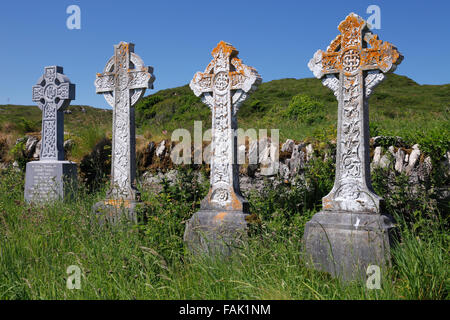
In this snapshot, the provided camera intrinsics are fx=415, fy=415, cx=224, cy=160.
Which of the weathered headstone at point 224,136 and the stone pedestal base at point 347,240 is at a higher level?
Result: the weathered headstone at point 224,136

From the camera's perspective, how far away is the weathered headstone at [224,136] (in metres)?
5.62

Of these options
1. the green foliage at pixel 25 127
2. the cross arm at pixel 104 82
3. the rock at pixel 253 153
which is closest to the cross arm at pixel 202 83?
the cross arm at pixel 104 82

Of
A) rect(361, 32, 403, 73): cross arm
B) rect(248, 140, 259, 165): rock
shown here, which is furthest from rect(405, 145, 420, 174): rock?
rect(248, 140, 259, 165): rock

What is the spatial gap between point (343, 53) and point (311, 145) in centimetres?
254

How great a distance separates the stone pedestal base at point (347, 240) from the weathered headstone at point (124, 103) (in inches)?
117

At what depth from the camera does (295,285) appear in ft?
11.4

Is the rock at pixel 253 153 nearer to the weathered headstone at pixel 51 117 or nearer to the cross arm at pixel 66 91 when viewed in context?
the weathered headstone at pixel 51 117

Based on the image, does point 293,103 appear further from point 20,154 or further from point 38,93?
point 38,93

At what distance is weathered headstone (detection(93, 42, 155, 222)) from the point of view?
21.8 feet

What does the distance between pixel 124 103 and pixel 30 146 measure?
5.12 m

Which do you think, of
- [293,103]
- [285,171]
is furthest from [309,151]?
[293,103]

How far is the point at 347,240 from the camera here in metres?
4.71

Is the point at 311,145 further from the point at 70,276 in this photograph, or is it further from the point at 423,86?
the point at 423,86

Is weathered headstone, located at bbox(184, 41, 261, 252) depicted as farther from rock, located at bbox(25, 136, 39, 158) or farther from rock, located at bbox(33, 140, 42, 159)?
rock, located at bbox(25, 136, 39, 158)
